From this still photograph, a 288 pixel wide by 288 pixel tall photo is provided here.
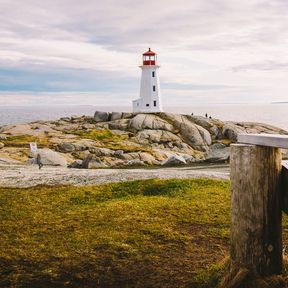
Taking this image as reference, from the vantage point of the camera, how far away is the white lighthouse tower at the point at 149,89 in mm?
90125

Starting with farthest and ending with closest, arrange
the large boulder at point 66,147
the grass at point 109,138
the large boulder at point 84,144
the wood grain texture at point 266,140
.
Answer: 1. the grass at point 109,138
2. the large boulder at point 84,144
3. the large boulder at point 66,147
4. the wood grain texture at point 266,140

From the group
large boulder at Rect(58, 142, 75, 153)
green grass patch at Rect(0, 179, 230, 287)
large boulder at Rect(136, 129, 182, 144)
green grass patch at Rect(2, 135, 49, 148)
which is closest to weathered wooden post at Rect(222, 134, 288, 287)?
green grass patch at Rect(0, 179, 230, 287)

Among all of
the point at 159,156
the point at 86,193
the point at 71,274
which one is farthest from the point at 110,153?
the point at 71,274

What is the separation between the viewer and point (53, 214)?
11.1 meters

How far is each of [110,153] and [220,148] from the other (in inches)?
885

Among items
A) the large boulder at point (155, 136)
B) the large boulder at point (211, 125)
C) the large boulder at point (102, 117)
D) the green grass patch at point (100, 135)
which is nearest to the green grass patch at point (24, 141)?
the green grass patch at point (100, 135)

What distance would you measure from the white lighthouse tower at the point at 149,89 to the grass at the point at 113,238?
76290mm

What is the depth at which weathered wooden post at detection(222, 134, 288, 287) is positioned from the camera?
17.3ft

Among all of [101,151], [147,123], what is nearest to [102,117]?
[147,123]

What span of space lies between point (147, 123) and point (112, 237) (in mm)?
68463

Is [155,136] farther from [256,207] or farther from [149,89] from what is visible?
[256,207]

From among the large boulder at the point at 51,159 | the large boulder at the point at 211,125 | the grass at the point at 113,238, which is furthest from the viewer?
the large boulder at the point at 211,125

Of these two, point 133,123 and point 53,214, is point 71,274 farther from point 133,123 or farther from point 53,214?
point 133,123

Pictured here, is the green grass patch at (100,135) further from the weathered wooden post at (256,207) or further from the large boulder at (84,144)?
the weathered wooden post at (256,207)
